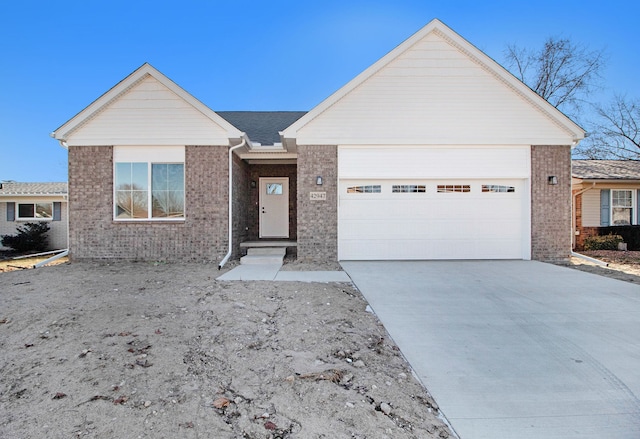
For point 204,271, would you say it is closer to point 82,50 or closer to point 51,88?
point 82,50

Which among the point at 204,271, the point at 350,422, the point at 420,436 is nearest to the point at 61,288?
the point at 204,271

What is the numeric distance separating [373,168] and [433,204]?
6.03 feet

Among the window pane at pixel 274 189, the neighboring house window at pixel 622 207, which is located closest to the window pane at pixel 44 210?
the window pane at pixel 274 189

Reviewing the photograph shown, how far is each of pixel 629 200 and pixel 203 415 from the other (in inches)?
690

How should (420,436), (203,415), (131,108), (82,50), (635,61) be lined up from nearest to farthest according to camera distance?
(420,436), (203,415), (131,108), (82,50), (635,61)

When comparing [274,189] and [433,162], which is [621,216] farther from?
[274,189]

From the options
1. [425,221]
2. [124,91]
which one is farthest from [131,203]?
[425,221]

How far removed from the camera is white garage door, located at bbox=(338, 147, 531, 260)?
9195 millimetres

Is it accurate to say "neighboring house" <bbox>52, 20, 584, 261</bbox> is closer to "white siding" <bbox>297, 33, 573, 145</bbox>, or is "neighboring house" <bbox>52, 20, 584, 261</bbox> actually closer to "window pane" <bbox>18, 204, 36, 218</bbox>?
"white siding" <bbox>297, 33, 573, 145</bbox>

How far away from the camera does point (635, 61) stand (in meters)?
18.8

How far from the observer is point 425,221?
30.5ft

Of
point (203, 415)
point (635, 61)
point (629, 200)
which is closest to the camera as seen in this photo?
point (203, 415)

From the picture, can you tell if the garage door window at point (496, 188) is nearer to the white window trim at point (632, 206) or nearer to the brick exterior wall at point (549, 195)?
the brick exterior wall at point (549, 195)

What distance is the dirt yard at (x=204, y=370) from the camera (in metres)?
2.35
